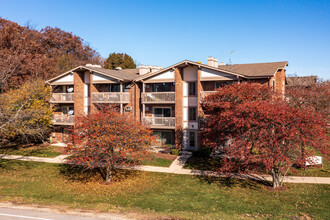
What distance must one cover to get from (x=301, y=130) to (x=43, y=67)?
32.9 meters

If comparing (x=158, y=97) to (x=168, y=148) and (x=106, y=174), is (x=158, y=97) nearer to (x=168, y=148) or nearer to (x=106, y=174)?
(x=168, y=148)

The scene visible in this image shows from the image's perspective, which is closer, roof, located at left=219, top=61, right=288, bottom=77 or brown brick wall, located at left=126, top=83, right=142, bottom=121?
roof, located at left=219, top=61, right=288, bottom=77

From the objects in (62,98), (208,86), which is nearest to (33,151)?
(62,98)

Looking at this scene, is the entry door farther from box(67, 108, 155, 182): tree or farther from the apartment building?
box(67, 108, 155, 182): tree

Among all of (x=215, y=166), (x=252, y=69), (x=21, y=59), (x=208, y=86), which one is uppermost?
(x=21, y=59)

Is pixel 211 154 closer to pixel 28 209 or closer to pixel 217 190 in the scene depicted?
A: pixel 217 190

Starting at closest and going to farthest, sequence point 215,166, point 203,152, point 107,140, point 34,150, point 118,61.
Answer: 1. point 107,140
2. point 215,166
3. point 203,152
4. point 34,150
5. point 118,61

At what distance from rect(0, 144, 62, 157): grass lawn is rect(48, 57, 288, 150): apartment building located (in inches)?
115

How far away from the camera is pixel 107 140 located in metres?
15.6

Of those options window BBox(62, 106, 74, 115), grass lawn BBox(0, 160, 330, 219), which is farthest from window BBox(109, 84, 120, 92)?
grass lawn BBox(0, 160, 330, 219)

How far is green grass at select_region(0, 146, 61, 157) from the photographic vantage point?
83.0 feet

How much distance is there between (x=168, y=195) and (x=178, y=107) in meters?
12.5

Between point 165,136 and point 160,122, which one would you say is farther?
point 165,136

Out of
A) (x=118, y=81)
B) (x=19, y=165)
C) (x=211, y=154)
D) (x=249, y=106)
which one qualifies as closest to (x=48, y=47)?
(x=118, y=81)
